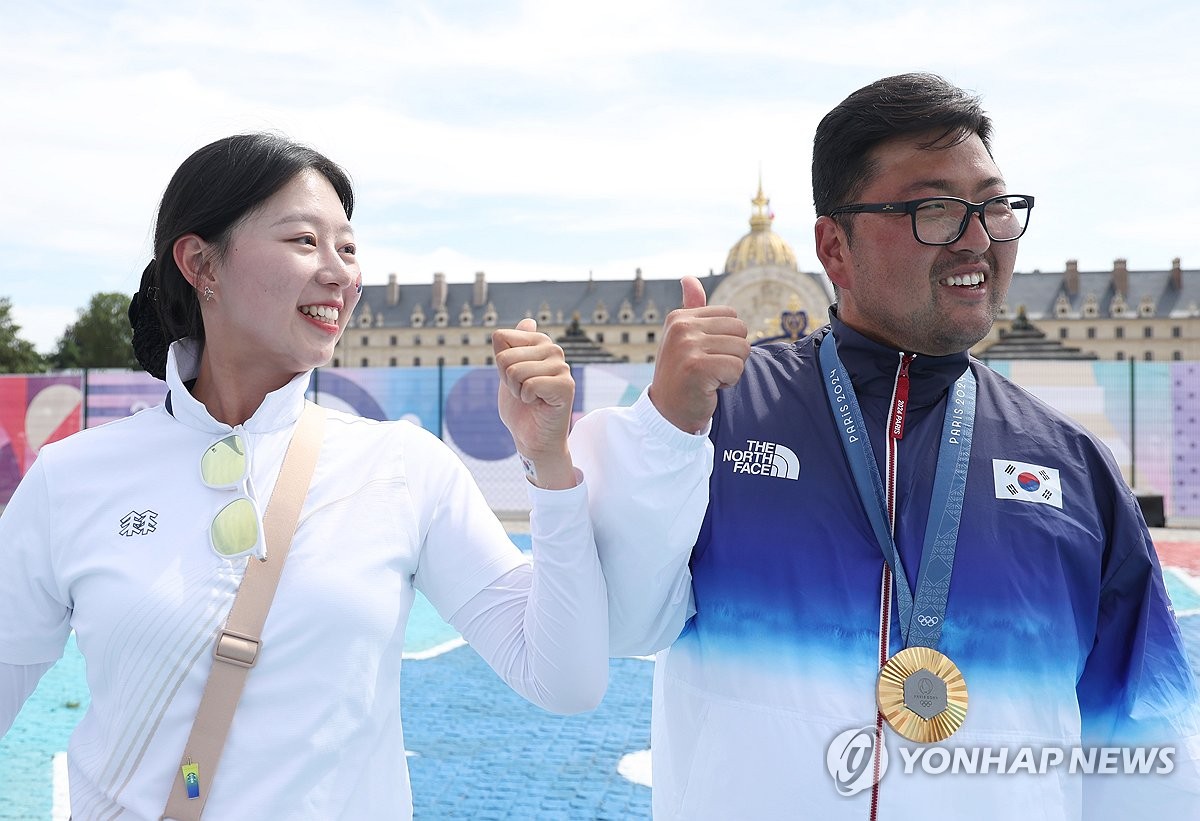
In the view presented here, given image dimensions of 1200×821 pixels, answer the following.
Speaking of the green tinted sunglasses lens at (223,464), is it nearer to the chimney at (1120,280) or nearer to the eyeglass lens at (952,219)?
the eyeglass lens at (952,219)

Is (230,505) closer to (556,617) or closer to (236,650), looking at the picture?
(236,650)

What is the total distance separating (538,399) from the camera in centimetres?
162

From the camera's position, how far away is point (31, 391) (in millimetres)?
16031

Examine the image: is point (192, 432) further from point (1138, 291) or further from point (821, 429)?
point (1138, 291)

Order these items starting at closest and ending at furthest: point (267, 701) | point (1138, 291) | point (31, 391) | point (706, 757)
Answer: point (267, 701), point (706, 757), point (31, 391), point (1138, 291)

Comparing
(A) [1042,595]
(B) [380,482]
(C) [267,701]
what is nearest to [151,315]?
(B) [380,482]

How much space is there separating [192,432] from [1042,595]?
5.15 feet

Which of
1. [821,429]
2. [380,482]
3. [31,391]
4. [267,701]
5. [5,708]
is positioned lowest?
[31,391]

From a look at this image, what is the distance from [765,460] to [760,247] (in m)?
90.1

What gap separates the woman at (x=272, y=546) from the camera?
1.65 m

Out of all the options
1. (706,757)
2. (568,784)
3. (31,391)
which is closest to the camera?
(706,757)

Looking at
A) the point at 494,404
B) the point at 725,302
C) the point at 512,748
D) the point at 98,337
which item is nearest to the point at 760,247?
the point at 725,302

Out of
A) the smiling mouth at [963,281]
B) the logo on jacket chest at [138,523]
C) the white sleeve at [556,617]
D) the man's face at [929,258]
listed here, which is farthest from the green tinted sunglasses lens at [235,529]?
the smiling mouth at [963,281]

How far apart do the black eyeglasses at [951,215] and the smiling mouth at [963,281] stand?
68 millimetres
